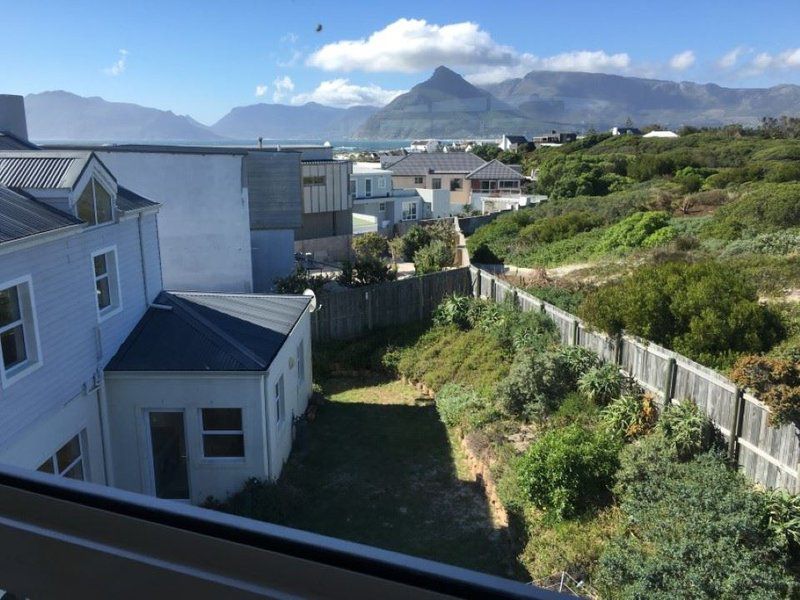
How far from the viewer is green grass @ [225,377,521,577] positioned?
9750mm

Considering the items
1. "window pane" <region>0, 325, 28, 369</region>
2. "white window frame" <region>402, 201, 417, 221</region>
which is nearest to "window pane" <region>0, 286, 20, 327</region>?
"window pane" <region>0, 325, 28, 369</region>

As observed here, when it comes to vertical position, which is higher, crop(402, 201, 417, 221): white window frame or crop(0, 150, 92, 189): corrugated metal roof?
crop(0, 150, 92, 189): corrugated metal roof

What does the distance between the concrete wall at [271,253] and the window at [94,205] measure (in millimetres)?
16748

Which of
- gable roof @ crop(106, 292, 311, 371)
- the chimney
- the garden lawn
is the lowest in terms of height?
the garden lawn

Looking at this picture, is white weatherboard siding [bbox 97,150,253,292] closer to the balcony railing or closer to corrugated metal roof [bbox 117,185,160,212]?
corrugated metal roof [bbox 117,185,160,212]

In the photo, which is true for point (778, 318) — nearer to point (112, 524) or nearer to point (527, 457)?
point (527, 457)

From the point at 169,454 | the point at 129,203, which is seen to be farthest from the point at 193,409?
the point at 129,203

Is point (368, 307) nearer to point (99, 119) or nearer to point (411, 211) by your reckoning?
point (411, 211)

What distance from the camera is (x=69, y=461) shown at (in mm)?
9750

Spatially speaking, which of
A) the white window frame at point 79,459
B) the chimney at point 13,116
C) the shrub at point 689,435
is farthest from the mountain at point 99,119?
the shrub at point 689,435

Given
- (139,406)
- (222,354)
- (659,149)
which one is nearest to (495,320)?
(222,354)

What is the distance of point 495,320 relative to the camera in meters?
17.5

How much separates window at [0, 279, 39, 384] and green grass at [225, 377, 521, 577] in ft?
14.7

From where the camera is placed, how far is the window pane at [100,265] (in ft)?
35.1
